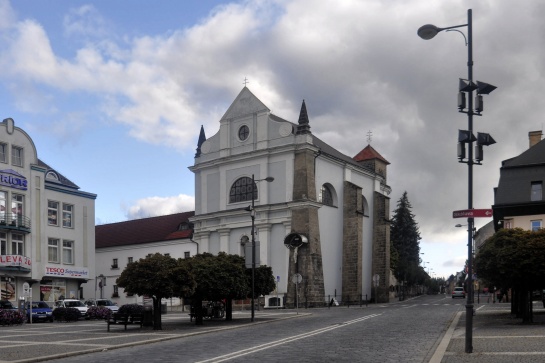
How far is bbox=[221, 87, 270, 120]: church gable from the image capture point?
68125 mm

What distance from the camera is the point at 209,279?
3278 cm

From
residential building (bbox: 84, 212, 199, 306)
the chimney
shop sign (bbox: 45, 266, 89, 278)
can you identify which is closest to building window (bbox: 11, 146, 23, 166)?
shop sign (bbox: 45, 266, 89, 278)

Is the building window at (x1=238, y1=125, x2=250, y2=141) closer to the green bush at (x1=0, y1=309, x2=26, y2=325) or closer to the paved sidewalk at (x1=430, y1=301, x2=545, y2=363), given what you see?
the green bush at (x1=0, y1=309, x2=26, y2=325)

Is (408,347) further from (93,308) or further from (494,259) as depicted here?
(93,308)

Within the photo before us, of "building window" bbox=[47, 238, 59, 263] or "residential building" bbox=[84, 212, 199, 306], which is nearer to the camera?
"building window" bbox=[47, 238, 59, 263]

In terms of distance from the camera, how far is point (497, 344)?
62.2 feet

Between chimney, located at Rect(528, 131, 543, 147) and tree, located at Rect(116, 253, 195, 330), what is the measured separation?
43.5 meters

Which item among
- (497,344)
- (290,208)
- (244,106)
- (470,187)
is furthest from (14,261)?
(470,187)

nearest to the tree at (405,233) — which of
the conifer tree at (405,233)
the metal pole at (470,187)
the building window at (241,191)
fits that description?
the conifer tree at (405,233)

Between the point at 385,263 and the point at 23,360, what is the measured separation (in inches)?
2337

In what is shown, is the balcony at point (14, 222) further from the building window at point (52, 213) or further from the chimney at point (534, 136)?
Result: the chimney at point (534, 136)

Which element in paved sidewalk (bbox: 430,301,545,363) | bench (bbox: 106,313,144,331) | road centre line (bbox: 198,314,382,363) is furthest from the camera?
bench (bbox: 106,313,144,331)

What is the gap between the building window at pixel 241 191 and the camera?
221ft

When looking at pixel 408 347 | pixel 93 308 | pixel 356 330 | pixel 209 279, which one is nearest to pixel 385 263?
pixel 93 308
